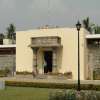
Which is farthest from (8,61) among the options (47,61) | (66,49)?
(66,49)

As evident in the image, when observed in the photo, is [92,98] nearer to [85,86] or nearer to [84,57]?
[85,86]

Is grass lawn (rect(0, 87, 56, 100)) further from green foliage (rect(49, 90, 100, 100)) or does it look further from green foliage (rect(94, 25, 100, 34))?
green foliage (rect(94, 25, 100, 34))

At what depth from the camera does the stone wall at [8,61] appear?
38.0 m

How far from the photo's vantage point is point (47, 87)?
931 inches

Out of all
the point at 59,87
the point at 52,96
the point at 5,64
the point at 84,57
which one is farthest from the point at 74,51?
the point at 52,96

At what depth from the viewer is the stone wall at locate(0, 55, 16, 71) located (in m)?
38.0

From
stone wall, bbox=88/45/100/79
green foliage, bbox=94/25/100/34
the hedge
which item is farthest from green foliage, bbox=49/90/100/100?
green foliage, bbox=94/25/100/34

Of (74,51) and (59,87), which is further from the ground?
(74,51)

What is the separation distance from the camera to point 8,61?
38.2 metres

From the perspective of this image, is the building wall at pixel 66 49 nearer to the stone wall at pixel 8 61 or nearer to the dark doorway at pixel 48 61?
the dark doorway at pixel 48 61

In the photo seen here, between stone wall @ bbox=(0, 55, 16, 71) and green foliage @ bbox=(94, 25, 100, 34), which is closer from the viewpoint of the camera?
stone wall @ bbox=(0, 55, 16, 71)

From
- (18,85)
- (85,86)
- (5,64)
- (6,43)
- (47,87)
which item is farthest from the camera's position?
(6,43)

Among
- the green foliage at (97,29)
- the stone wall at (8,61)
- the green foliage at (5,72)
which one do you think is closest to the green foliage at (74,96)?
the green foliage at (5,72)

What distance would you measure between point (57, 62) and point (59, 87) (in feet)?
36.2
